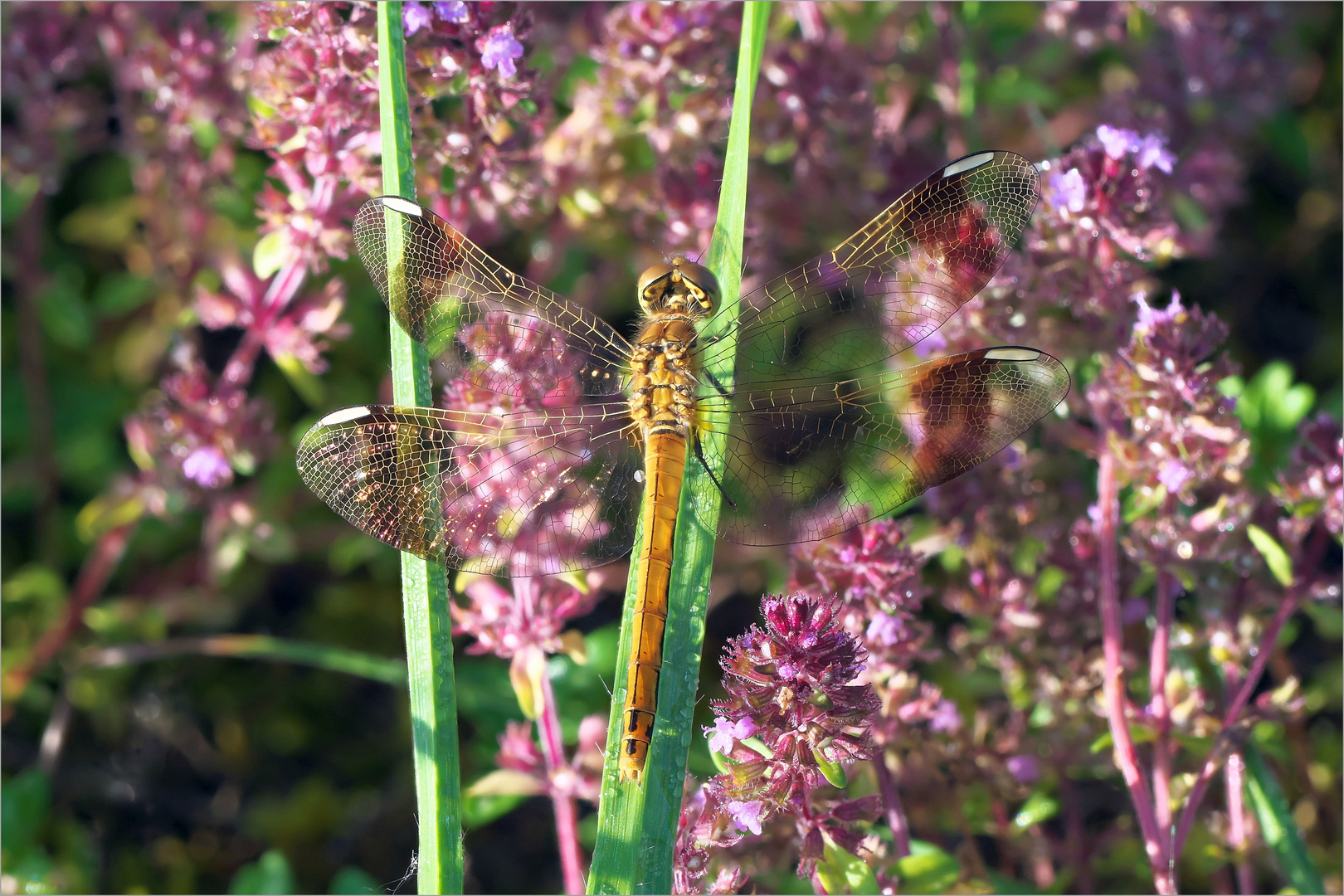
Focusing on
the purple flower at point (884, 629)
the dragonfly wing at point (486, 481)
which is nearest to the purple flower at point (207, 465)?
the dragonfly wing at point (486, 481)

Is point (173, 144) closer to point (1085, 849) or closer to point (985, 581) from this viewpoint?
point (985, 581)

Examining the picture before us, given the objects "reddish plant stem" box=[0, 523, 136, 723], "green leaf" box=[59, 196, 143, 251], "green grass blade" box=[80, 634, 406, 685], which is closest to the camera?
"green grass blade" box=[80, 634, 406, 685]

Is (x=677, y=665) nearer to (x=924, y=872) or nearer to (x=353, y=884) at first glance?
(x=924, y=872)

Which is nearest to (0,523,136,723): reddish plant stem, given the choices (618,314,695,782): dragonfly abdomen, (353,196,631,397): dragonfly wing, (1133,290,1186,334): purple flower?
(353,196,631,397): dragonfly wing

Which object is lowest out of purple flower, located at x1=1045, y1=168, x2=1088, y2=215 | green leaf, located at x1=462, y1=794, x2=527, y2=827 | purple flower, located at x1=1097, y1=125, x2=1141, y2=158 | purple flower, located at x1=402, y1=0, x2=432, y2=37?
green leaf, located at x1=462, y1=794, x2=527, y2=827

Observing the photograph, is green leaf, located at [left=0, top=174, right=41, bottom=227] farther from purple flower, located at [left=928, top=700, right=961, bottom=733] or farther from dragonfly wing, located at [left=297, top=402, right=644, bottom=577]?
purple flower, located at [left=928, top=700, right=961, bottom=733]

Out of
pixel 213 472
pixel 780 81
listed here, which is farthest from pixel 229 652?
pixel 780 81
